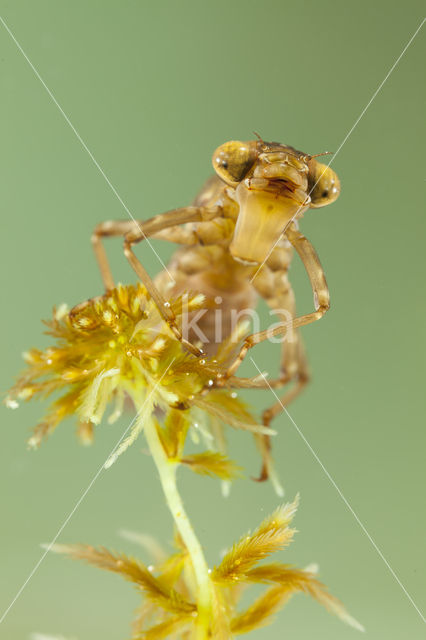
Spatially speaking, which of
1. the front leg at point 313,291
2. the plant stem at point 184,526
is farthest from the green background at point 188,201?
the plant stem at point 184,526

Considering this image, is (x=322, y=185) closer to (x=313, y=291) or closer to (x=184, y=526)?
(x=313, y=291)

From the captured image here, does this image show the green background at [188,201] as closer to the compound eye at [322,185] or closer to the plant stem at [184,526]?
the compound eye at [322,185]

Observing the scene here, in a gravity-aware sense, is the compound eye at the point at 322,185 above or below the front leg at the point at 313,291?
above

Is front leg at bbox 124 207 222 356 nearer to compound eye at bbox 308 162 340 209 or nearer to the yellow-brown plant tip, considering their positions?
the yellow-brown plant tip

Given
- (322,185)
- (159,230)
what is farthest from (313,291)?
(159,230)

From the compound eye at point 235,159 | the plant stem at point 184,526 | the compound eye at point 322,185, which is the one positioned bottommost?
the plant stem at point 184,526

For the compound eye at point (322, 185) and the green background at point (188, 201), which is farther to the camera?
the green background at point (188, 201)

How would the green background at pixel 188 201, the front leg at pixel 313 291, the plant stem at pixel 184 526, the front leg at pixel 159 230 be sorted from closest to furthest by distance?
the plant stem at pixel 184 526 → the front leg at pixel 159 230 → the front leg at pixel 313 291 → the green background at pixel 188 201
